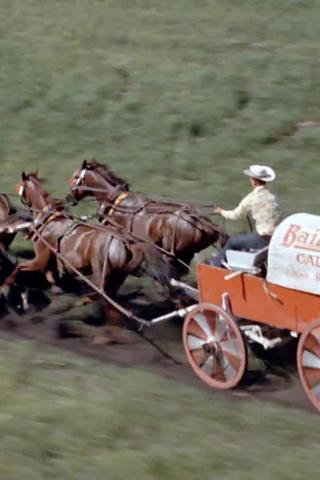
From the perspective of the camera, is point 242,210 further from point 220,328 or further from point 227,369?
point 227,369

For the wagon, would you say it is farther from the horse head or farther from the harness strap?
the horse head

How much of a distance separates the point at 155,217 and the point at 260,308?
3.34 metres

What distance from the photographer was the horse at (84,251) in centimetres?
1424

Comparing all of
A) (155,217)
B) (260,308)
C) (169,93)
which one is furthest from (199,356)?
(169,93)

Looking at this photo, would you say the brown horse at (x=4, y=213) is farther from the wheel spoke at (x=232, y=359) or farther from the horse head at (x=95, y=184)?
the wheel spoke at (x=232, y=359)

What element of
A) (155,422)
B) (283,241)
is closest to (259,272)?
(283,241)

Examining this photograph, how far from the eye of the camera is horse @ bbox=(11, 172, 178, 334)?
14242mm

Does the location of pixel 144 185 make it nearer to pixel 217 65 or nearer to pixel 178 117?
pixel 178 117

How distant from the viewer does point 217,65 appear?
25.0m

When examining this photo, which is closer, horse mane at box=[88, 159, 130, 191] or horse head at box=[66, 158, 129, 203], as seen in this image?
horse head at box=[66, 158, 129, 203]

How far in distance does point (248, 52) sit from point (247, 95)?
2141mm

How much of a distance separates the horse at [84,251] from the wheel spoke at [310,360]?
276cm

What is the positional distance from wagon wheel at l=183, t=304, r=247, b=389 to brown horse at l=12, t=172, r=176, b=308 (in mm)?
1340

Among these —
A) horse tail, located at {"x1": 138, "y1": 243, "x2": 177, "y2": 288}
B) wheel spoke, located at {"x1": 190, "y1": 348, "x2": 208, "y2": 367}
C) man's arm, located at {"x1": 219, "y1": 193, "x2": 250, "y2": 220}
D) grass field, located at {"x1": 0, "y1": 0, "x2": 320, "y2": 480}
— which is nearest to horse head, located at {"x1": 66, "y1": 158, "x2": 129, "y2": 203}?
horse tail, located at {"x1": 138, "y1": 243, "x2": 177, "y2": 288}
